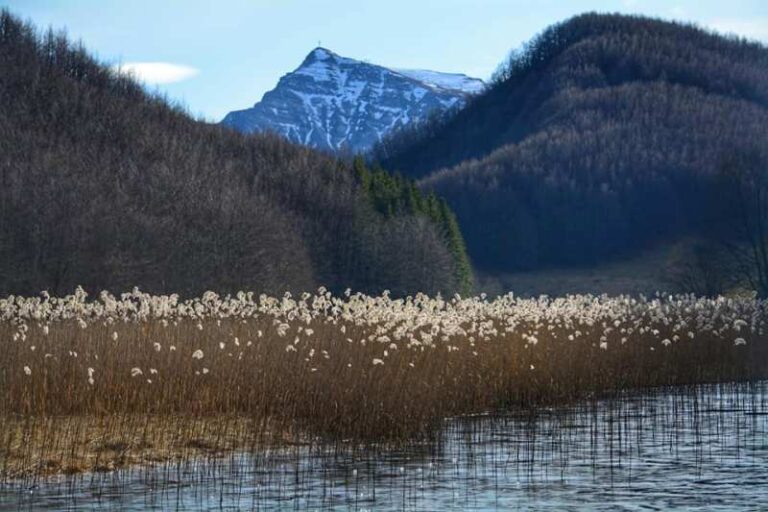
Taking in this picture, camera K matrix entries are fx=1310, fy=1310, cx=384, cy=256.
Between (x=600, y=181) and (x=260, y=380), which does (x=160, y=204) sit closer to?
(x=260, y=380)

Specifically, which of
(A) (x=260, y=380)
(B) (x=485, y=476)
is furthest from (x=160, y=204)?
(B) (x=485, y=476)

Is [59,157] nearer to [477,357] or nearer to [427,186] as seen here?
[477,357]

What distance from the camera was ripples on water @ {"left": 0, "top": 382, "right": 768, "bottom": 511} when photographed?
14203 millimetres

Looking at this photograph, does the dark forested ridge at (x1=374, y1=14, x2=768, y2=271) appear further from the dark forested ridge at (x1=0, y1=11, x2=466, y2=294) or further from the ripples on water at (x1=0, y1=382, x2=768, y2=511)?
the ripples on water at (x1=0, y1=382, x2=768, y2=511)

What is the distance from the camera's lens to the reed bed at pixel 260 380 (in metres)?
17.8

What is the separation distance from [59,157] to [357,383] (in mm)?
60577

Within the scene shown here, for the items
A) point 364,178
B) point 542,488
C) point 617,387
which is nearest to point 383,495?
point 542,488

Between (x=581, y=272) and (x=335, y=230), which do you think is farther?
(x=581, y=272)

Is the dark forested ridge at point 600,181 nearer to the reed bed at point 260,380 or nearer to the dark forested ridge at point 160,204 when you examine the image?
the dark forested ridge at point 160,204

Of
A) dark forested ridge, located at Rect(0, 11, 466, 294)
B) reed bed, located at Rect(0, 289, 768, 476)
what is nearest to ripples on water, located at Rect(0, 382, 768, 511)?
reed bed, located at Rect(0, 289, 768, 476)

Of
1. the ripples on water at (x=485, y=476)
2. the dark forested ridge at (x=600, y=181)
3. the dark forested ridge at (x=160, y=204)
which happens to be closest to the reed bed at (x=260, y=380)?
the ripples on water at (x=485, y=476)

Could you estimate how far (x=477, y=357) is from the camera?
2377cm

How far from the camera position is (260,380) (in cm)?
1984

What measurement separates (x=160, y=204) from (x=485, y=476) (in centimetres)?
5656
